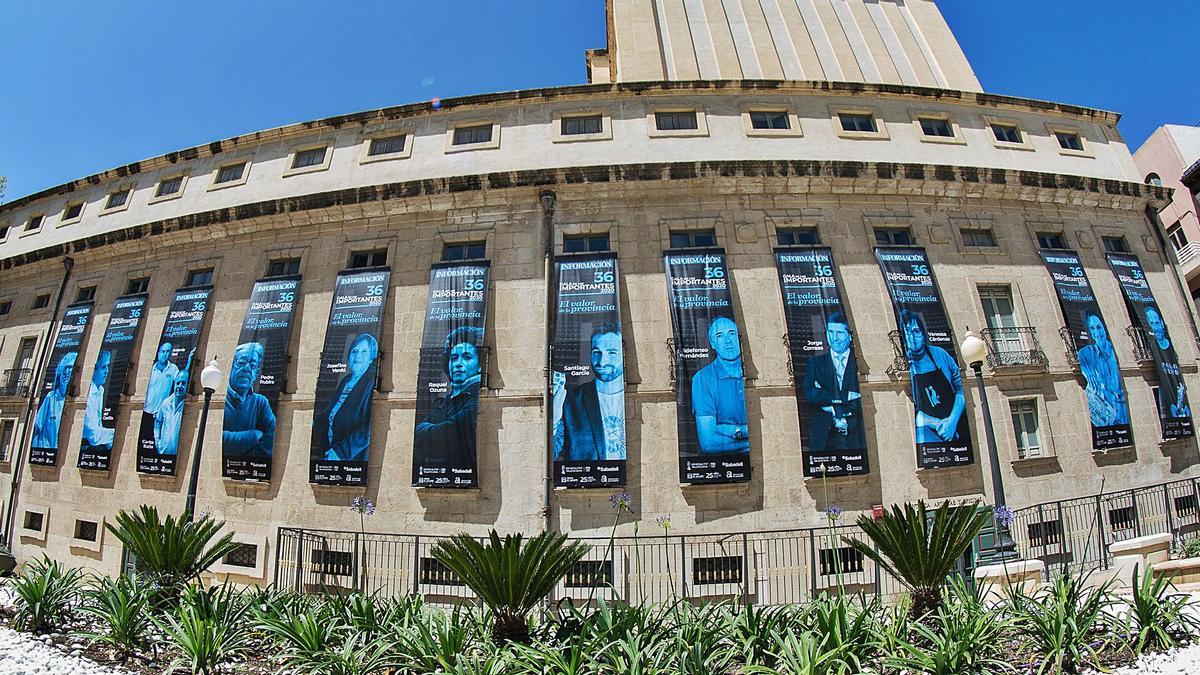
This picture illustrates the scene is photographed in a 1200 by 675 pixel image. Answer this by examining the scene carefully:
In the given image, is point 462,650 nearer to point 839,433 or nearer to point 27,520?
point 839,433

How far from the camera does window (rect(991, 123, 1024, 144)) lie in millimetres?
17703

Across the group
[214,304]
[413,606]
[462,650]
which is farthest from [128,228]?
[462,650]

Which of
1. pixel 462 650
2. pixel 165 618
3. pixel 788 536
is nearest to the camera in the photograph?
pixel 462 650

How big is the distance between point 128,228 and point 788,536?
22.3 meters

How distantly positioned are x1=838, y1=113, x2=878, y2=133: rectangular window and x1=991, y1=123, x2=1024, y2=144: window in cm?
424

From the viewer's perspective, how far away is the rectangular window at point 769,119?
16891 mm

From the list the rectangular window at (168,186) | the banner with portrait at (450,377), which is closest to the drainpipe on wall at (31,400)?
the rectangular window at (168,186)

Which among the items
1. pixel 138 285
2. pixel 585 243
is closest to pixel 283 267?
pixel 138 285

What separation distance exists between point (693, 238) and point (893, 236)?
5860mm

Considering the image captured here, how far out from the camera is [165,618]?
284 inches

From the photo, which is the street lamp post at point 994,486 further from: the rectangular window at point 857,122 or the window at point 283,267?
the window at point 283,267

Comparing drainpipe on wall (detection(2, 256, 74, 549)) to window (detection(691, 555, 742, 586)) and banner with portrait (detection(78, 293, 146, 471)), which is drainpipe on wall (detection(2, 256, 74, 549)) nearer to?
banner with portrait (detection(78, 293, 146, 471))

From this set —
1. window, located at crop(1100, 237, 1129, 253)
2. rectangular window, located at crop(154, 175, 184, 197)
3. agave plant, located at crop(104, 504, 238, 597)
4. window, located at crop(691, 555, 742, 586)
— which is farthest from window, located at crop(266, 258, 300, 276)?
window, located at crop(1100, 237, 1129, 253)

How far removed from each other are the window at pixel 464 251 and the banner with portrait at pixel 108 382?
10.3 metres
